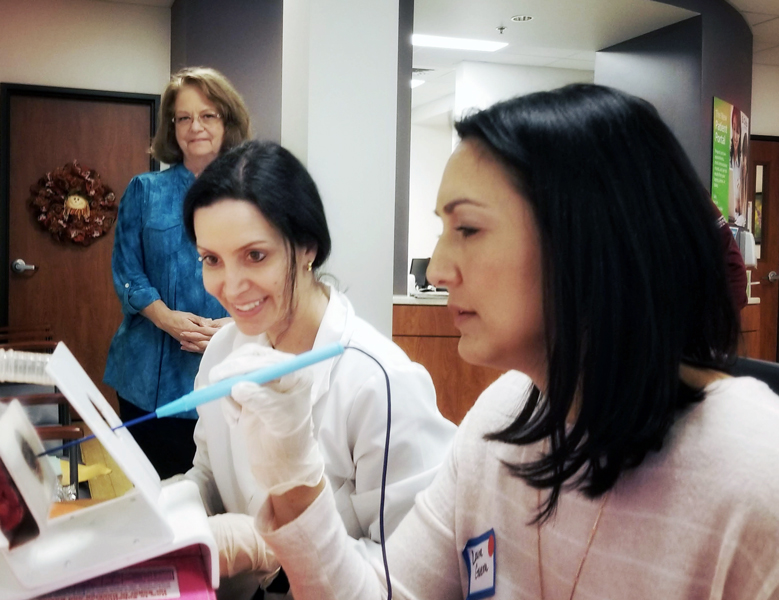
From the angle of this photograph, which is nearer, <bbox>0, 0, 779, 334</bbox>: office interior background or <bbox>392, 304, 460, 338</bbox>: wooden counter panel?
<bbox>0, 0, 779, 334</bbox>: office interior background

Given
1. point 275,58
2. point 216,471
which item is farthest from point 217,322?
point 275,58

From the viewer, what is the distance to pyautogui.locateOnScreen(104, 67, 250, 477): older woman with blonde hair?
5.78 ft

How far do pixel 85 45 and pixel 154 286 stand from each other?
11.2 ft

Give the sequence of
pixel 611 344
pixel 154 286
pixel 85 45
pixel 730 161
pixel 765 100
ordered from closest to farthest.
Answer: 1. pixel 611 344
2. pixel 154 286
3. pixel 85 45
4. pixel 730 161
5. pixel 765 100

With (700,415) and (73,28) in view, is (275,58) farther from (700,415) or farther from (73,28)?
(700,415)

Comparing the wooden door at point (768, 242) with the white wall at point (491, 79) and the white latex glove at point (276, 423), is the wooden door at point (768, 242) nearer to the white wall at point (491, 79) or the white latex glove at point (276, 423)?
the white wall at point (491, 79)

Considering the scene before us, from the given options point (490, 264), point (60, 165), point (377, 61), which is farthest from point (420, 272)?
point (490, 264)

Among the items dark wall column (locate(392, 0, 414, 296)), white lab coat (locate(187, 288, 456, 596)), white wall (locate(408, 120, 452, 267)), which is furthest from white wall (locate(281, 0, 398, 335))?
white wall (locate(408, 120, 452, 267))

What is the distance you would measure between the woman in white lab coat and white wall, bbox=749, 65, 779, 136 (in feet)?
18.6

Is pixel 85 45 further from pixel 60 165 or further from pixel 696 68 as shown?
pixel 696 68

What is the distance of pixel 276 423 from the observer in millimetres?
785

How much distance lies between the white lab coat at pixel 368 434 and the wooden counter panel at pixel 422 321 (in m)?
1.96

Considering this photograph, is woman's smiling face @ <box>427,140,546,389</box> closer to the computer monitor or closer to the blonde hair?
the blonde hair

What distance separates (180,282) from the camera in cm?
181
